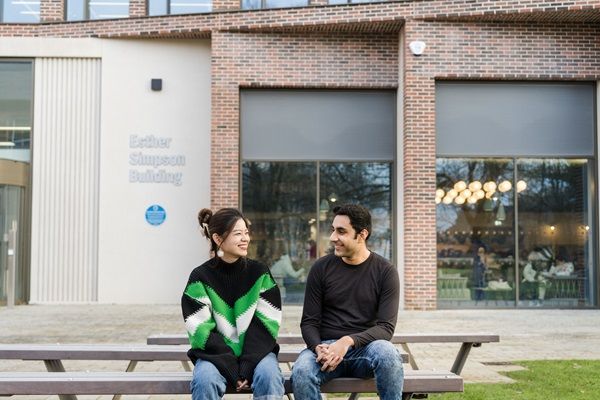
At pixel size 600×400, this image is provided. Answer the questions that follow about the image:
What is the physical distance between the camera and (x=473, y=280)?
49.5 feet

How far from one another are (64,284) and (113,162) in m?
2.86

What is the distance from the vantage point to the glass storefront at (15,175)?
15.8 metres

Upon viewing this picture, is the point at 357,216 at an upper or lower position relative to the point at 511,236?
upper

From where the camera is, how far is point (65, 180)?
1627cm

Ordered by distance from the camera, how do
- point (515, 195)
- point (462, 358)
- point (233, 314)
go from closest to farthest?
point (233, 314) → point (462, 358) → point (515, 195)

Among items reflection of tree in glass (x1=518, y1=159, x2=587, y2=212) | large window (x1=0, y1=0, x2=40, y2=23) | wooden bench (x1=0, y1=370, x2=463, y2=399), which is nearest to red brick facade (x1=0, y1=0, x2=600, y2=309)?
reflection of tree in glass (x1=518, y1=159, x2=587, y2=212)

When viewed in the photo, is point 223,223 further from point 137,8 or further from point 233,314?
point 137,8

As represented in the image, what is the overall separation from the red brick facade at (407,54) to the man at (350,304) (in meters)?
10.2

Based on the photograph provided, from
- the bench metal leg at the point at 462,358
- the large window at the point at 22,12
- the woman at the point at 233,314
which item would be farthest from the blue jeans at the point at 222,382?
the large window at the point at 22,12

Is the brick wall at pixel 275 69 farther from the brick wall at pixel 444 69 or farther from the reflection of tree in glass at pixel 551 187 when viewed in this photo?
the reflection of tree in glass at pixel 551 187

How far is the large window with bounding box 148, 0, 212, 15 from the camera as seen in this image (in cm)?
1636

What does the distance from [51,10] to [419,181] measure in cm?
912

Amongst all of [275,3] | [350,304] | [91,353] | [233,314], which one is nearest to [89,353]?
[91,353]

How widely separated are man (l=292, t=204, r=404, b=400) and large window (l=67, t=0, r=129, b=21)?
13.6 m
